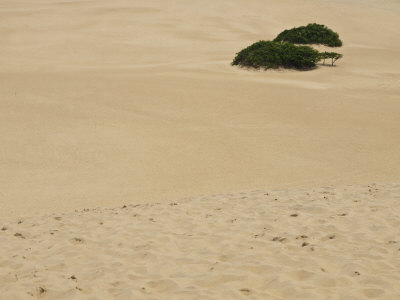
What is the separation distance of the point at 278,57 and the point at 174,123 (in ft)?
27.6

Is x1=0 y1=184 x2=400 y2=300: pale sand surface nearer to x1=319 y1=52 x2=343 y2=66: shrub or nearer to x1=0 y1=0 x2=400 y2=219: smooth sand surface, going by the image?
x1=0 y1=0 x2=400 y2=219: smooth sand surface

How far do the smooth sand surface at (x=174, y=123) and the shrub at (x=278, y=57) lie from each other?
2.03ft

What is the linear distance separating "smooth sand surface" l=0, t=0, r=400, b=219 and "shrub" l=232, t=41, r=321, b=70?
2.03 ft

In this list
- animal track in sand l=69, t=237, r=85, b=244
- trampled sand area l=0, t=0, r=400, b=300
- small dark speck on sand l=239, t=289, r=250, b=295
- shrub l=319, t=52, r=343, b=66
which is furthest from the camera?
shrub l=319, t=52, r=343, b=66

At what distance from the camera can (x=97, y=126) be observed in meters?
13.0

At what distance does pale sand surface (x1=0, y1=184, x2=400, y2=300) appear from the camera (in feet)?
16.1

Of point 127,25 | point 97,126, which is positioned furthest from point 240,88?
point 127,25

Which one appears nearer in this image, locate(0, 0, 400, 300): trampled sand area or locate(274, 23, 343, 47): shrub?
locate(0, 0, 400, 300): trampled sand area

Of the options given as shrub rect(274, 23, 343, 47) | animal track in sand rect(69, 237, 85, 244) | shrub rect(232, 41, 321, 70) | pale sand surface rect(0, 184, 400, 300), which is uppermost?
shrub rect(274, 23, 343, 47)

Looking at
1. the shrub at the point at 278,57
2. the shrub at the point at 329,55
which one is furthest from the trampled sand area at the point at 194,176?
the shrub at the point at 278,57

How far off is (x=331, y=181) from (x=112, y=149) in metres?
4.82

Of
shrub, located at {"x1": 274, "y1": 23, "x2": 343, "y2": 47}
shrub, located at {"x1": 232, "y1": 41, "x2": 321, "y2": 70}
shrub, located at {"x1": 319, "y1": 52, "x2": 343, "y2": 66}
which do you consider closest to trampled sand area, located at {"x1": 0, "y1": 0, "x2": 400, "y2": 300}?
shrub, located at {"x1": 319, "y1": 52, "x2": 343, "y2": 66}

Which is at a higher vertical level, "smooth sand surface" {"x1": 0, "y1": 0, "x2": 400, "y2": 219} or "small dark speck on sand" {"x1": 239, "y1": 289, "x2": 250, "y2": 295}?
"smooth sand surface" {"x1": 0, "y1": 0, "x2": 400, "y2": 219}

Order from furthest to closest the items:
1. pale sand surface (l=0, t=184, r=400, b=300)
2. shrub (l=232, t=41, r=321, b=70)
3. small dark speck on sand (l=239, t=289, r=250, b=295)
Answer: shrub (l=232, t=41, r=321, b=70) → pale sand surface (l=0, t=184, r=400, b=300) → small dark speck on sand (l=239, t=289, r=250, b=295)
